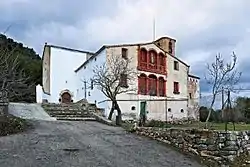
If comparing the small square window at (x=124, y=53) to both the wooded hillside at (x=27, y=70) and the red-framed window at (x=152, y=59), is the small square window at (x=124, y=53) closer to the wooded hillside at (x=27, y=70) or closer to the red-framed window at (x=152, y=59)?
the red-framed window at (x=152, y=59)

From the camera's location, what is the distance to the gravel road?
1022cm

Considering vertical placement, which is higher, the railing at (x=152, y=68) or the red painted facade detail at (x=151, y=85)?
the railing at (x=152, y=68)

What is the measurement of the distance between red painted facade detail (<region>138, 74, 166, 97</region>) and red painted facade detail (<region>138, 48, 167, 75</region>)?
2.31ft

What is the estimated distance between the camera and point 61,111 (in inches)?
958

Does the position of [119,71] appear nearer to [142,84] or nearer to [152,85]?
[142,84]

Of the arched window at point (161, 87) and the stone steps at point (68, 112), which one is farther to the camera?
the arched window at point (161, 87)

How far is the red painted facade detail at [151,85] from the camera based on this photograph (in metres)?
35.1

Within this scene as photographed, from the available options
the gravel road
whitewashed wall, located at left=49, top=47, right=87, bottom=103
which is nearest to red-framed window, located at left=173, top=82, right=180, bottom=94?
whitewashed wall, located at left=49, top=47, right=87, bottom=103

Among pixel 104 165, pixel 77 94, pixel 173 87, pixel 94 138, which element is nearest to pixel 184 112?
pixel 173 87

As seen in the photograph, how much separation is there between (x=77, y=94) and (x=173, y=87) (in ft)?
32.5

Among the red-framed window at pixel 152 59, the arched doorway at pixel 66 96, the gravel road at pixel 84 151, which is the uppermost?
the red-framed window at pixel 152 59

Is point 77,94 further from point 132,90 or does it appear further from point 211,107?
point 211,107

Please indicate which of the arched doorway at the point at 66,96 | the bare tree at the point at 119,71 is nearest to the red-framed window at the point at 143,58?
the bare tree at the point at 119,71

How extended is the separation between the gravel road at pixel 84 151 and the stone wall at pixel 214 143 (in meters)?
0.63
